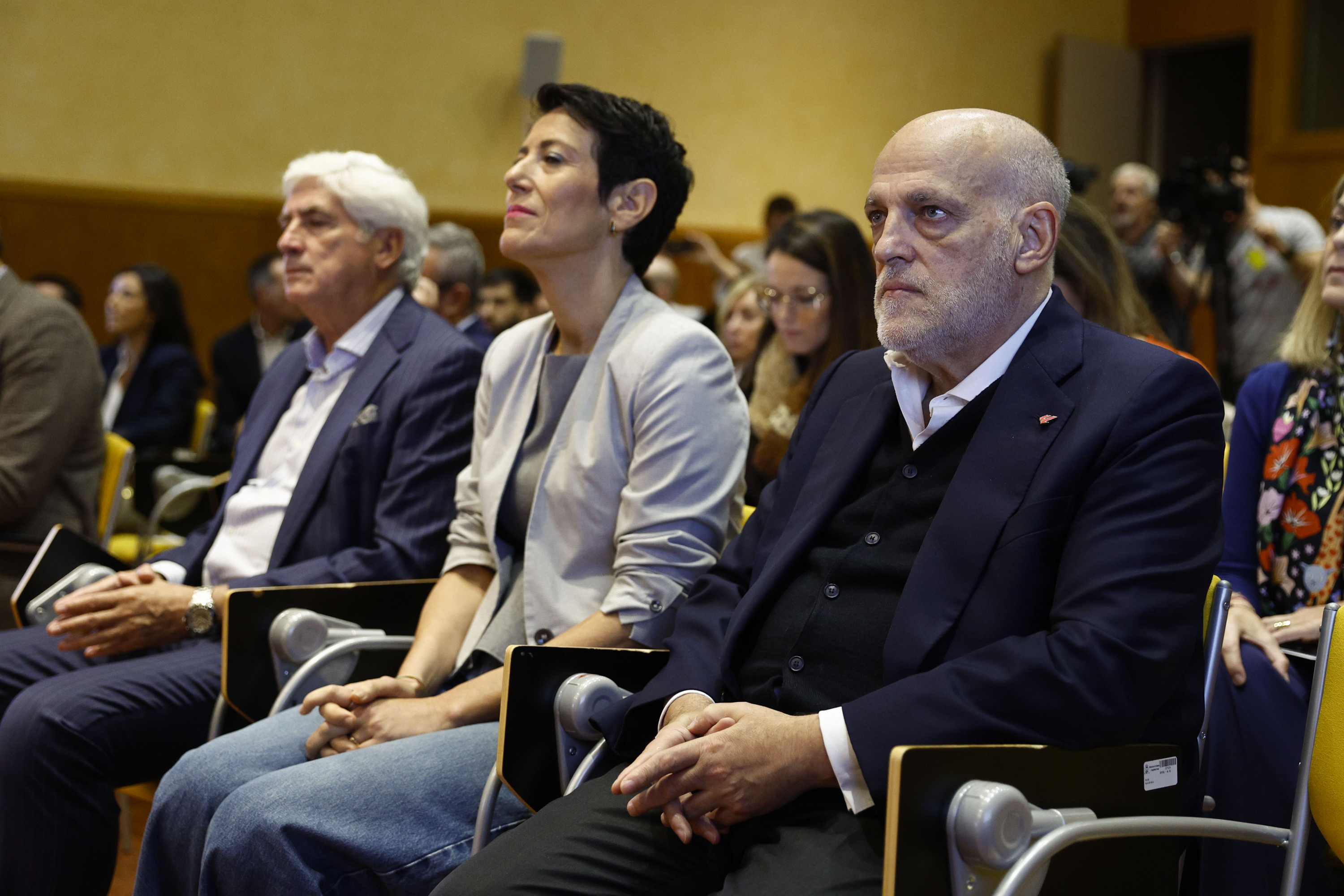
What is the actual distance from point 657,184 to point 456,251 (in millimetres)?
2671

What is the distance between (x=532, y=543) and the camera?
6.76 feet

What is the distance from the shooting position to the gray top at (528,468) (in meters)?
2.14

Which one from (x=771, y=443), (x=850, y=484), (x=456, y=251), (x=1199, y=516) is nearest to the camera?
(x=1199, y=516)

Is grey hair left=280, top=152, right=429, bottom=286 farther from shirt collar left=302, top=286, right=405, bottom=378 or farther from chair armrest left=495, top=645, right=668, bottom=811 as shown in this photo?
chair armrest left=495, top=645, right=668, bottom=811

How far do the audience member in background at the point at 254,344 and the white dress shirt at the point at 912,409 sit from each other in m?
5.18

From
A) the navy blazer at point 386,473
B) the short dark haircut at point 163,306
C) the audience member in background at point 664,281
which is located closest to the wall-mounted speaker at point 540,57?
the audience member in background at point 664,281

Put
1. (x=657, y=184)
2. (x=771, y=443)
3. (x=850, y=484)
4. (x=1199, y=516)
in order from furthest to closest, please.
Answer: (x=771, y=443) < (x=657, y=184) < (x=850, y=484) < (x=1199, y=516)

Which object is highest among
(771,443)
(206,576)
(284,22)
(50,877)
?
(284,22)

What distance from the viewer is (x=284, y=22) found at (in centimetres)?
707

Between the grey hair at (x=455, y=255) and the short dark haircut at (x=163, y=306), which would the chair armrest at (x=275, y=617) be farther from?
the short dark haircut at (x=163, y=306)

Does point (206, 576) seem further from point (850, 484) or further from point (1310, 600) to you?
point (1310, 600)

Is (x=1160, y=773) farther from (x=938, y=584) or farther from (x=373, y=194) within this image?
(x=373, y=194)

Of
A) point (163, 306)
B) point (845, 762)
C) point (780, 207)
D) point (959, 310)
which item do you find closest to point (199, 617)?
point (845, 762)

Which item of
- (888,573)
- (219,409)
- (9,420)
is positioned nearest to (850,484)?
(888,573)
